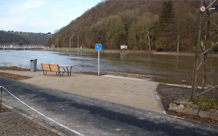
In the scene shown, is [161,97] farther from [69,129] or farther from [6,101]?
[6,101]

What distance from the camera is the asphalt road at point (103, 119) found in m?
4.78

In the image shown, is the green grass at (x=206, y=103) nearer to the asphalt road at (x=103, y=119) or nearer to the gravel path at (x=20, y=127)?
the asphalt road at (x=103, y=119)

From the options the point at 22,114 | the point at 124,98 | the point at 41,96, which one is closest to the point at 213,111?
the point at 124,98

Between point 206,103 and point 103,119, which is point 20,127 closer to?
point 103,119

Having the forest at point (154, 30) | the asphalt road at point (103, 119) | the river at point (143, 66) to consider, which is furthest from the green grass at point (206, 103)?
the forest at point (154, 30)

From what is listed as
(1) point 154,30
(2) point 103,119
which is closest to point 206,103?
(2) point 103,119

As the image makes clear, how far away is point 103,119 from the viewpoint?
219 inches

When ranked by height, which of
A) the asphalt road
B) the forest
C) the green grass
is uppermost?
the forest

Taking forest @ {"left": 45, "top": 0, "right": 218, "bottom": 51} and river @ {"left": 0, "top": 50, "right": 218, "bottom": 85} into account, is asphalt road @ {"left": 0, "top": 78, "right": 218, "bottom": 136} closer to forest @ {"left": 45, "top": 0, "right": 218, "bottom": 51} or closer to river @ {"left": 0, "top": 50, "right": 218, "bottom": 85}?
river @ {"left": 0, "top": 50, "right": 218, "bottom": 85}

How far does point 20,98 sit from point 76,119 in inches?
136

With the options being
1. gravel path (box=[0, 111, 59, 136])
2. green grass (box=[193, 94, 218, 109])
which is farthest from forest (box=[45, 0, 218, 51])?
gravel path (box=[0, 111, 59, 136])

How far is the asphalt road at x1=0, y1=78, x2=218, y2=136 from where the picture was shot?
15.7 feet

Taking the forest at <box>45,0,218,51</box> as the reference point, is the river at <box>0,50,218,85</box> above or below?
below

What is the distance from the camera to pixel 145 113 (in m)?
6.12
